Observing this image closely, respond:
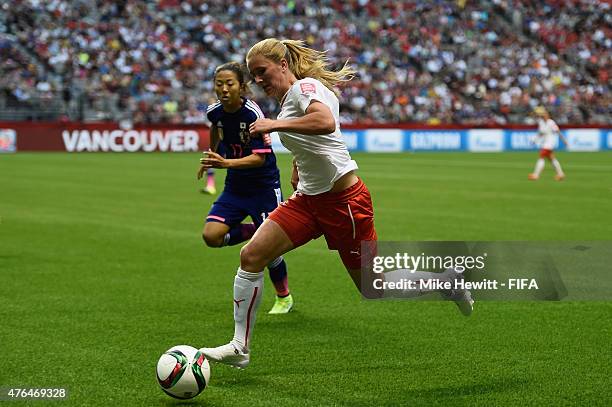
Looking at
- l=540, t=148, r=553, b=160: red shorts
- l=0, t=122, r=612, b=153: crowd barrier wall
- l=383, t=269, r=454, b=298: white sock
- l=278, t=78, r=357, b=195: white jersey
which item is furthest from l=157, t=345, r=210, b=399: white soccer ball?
l=0, t=122, r=612, b=153: crowd barrier wall

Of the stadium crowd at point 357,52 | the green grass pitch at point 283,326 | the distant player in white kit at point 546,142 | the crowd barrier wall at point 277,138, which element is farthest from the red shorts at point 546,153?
the stadium crowd at point 357,52

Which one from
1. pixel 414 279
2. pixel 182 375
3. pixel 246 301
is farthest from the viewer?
pixel 414 279

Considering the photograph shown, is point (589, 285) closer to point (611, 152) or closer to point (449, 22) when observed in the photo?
point (611, 152)

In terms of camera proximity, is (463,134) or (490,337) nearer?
(490,337)

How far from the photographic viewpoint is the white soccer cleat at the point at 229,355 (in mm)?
6458

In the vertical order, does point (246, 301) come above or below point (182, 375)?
above

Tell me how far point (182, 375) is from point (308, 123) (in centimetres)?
172

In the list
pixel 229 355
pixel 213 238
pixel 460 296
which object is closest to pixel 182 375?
pixel 229 355

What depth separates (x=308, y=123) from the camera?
6074 mm

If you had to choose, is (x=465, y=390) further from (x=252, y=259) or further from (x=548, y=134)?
(x=548, y=134)

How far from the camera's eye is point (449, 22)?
52.7 m

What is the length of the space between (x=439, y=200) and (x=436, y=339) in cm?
1307

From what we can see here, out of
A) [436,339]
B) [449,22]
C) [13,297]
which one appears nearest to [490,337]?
[436,339]

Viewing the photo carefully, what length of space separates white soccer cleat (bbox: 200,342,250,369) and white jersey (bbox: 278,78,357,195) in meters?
1.16
